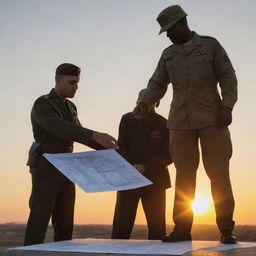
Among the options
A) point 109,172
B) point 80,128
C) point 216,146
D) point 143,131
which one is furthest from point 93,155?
point 143,131

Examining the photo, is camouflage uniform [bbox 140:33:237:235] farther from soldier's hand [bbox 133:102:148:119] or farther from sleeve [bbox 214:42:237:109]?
soldier's hand [bbox 133:102:148:119]

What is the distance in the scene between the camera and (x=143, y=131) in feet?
20.3

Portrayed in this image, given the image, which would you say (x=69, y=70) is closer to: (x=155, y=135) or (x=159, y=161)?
(x=155, y=135)

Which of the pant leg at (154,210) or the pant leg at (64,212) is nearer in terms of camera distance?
the pant leg at (64,212)

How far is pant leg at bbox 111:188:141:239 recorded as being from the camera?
20.4 ft

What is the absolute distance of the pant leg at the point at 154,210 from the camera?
615cm

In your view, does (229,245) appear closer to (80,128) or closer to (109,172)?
(109,172)

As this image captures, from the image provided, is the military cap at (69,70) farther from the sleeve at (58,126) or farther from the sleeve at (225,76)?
the sleeve at (225,76)

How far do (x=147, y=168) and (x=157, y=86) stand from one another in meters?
1.18

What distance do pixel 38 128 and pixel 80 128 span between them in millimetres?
533

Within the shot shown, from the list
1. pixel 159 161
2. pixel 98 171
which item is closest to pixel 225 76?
pixel 98 171

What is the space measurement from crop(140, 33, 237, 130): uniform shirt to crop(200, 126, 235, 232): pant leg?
116 mm

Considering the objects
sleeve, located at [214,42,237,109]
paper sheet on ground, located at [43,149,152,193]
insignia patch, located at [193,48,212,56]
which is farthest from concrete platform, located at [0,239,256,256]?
insignia patch, located at [193,48,212,56]

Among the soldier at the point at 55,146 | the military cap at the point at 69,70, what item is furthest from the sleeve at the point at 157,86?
the military cap at the point at 69,70
